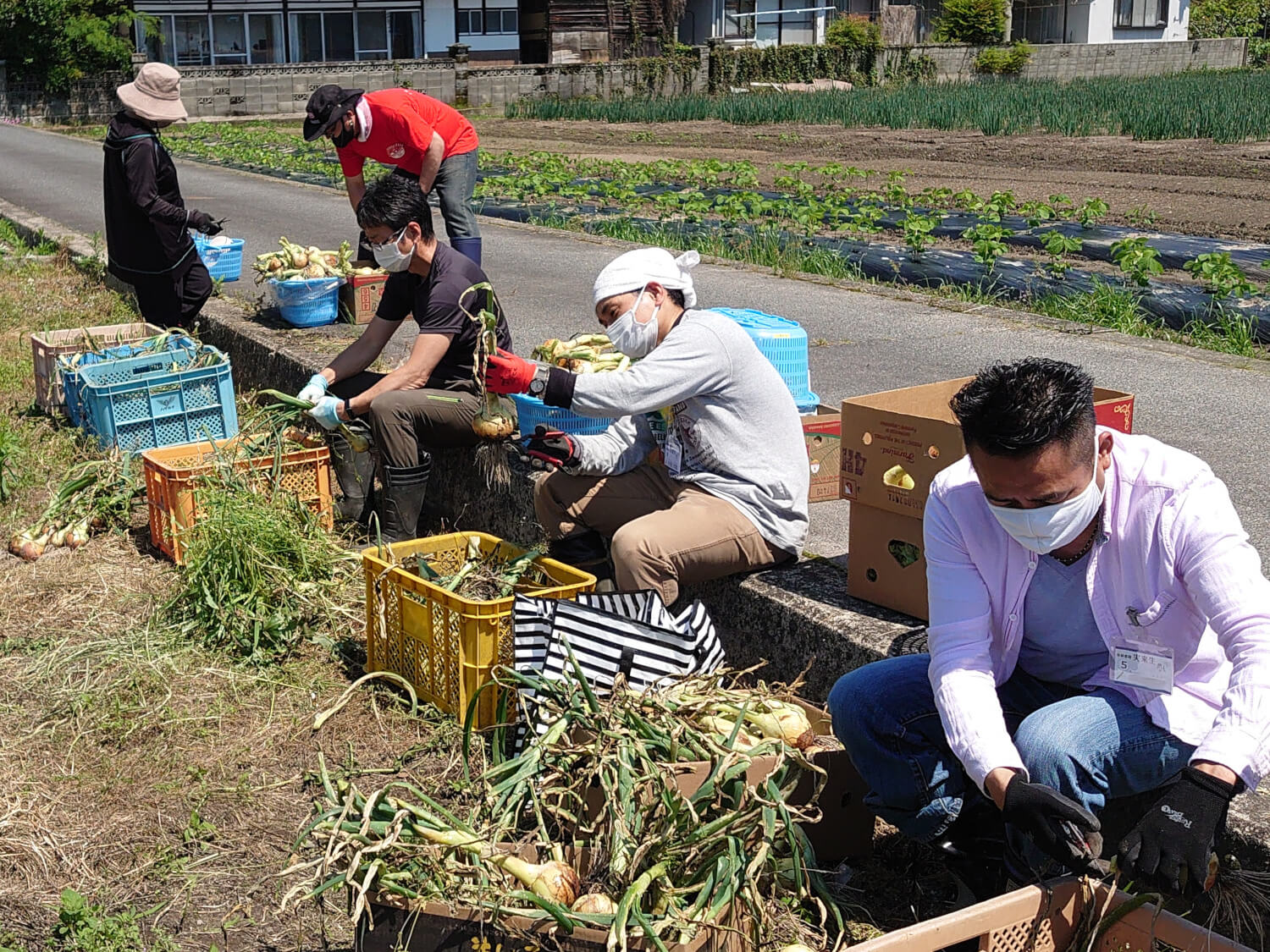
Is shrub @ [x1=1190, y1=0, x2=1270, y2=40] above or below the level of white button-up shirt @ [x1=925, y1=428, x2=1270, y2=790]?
above

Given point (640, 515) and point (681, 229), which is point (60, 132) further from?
point (640, 515)

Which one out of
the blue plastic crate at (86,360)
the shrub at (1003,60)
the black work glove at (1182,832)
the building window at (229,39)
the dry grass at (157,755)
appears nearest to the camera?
the black work glove at (1182,832)

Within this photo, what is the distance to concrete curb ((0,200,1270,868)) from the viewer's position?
11.1ft

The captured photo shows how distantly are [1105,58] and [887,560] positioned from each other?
53730 mm

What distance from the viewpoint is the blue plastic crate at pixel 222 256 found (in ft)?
31.4

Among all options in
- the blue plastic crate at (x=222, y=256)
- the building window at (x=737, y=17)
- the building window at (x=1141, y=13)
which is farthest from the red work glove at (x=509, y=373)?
the building window at (x=1141, y=13)

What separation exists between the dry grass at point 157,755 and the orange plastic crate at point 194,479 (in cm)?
Answer: 20

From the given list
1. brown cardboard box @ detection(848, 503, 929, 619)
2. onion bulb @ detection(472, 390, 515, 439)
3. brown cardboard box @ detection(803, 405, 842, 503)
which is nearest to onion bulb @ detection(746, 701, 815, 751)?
brown cardboard box @ detection(848, 503, 929, 619)

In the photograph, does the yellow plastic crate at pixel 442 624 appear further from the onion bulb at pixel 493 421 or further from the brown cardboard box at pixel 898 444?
the brown cardboard box at pixel 898 444

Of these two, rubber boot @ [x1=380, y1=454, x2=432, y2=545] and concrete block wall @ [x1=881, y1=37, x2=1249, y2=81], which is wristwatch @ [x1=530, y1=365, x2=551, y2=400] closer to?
rubber boot @ [x1=380, y1=454, x2=432, y2=545]

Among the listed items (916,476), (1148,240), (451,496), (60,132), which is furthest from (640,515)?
(60,132)

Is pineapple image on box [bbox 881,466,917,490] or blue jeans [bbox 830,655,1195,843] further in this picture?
pineapple image on box [bbox 881,466,917,490]

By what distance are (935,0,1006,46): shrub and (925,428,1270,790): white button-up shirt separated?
169 ft

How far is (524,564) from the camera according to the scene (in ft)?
13.5
